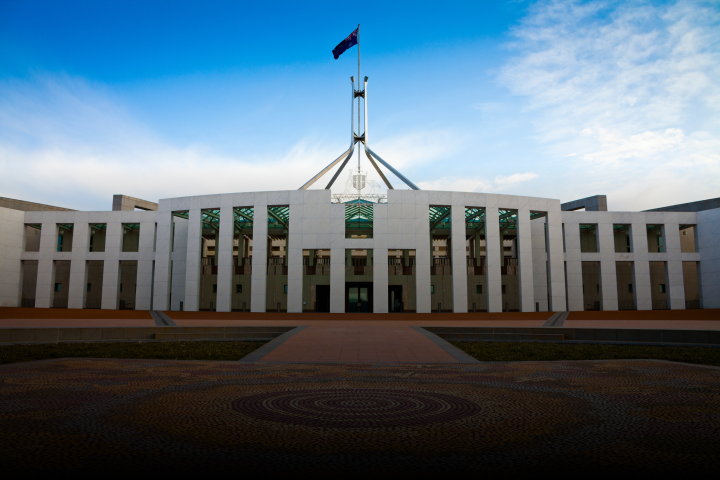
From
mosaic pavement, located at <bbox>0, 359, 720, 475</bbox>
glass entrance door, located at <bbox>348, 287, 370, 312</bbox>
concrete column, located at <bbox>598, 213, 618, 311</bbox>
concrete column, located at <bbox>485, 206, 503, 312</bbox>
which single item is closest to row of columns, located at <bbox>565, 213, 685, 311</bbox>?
concrete column, located at <bbox>598, 213, 618, 311</bbox>

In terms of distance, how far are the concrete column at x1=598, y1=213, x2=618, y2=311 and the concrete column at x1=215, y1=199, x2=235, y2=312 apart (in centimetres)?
3304

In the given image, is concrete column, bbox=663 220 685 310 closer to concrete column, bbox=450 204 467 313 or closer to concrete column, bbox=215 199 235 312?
concrete column, bbox=450 204 467 313

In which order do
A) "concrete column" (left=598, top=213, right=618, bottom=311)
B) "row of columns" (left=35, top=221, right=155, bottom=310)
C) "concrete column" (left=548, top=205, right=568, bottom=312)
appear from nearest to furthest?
"concrete column" (left=548, top=205, right=568, bottom=312) < "concrete column" (left=598, top=213, right=618, bottom=311) < "row of columns" (left=35, top=221, right=155, bottom=310)

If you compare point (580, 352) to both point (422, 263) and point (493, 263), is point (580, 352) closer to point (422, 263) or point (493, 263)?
point (422, 263)

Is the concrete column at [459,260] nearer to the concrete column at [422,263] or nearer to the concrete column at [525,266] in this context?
the concrete column at [422,263]

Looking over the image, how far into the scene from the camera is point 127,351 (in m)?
13.3

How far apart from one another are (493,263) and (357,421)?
34332 millimetres

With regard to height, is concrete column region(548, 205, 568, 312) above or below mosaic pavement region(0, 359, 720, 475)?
above

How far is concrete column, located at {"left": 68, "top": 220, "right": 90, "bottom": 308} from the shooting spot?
140 ft

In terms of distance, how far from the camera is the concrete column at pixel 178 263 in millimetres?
40469

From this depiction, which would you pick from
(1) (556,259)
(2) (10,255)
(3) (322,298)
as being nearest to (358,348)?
(1) (556,259)

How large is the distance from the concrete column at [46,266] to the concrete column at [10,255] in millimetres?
1996

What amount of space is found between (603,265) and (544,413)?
136 ft

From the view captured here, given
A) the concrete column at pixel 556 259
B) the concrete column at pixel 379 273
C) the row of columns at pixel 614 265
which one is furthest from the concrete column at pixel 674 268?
the concrete column at pixel 379 273
